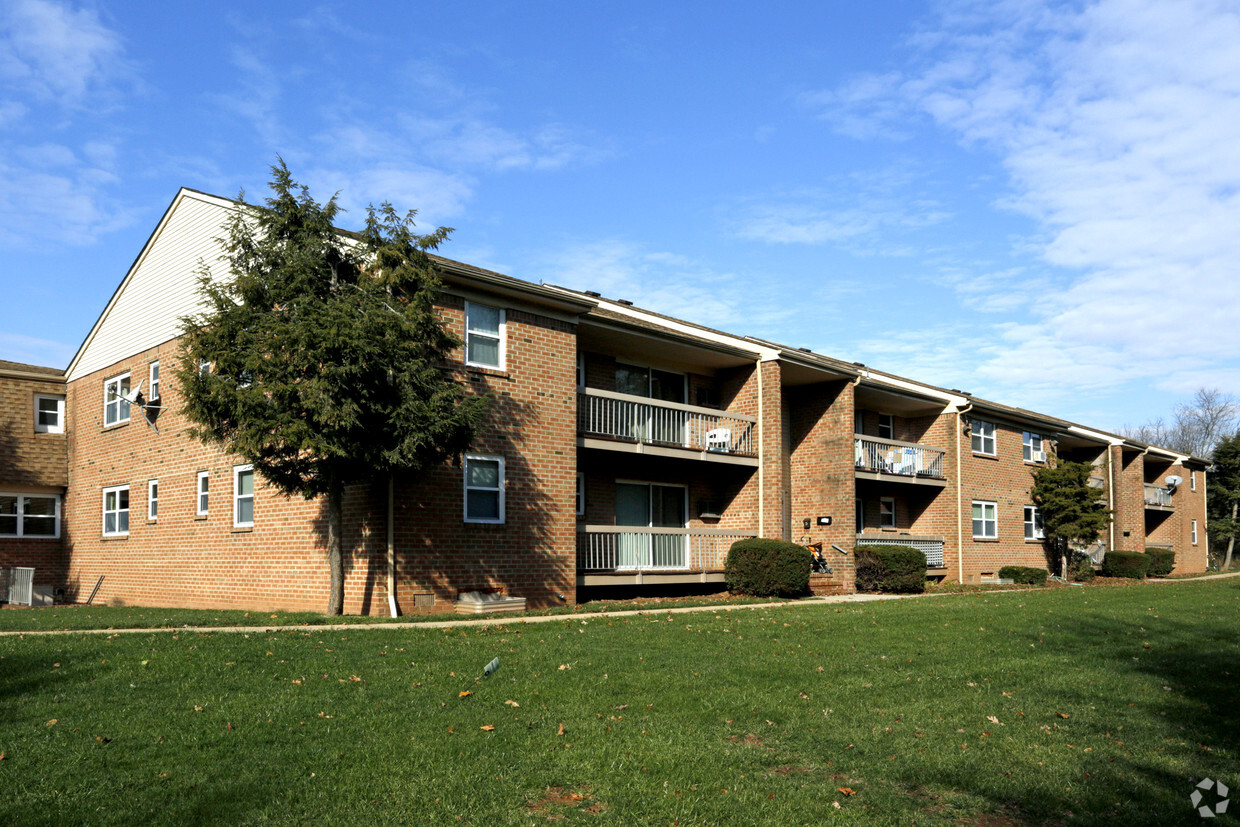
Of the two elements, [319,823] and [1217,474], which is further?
[1217,474]

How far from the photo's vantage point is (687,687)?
861 centimetres

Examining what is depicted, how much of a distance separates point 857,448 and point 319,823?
73.4 ft

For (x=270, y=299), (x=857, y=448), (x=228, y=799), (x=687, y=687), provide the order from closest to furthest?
(x=228, y=799) → (x=687, y=687) → (x=270, y=299) → (x=857, y=448)

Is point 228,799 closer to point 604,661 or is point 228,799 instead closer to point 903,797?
point 903,797

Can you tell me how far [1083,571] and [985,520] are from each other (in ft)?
16.3

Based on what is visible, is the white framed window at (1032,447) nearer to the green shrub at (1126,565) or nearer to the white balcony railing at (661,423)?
the green shrub at (1126,565)

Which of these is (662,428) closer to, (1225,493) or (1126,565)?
(1126,565)

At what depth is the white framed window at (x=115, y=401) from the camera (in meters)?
23.6

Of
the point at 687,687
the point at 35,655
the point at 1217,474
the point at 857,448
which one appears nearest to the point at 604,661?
the point at 687,687

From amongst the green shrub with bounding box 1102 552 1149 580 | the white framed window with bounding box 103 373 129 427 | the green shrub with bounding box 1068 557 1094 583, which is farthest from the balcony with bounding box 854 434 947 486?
the white framed window with bounding box 103 373 129 427

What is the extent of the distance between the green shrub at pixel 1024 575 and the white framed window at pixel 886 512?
12.9 ft

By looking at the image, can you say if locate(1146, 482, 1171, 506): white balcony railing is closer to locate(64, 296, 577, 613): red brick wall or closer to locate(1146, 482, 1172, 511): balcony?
locate(1146, 482, 1172, 511): balcony

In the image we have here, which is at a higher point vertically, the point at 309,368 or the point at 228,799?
the point at 309,368

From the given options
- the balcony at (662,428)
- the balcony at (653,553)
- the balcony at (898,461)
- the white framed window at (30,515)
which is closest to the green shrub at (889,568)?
the balcony at (898,461)
